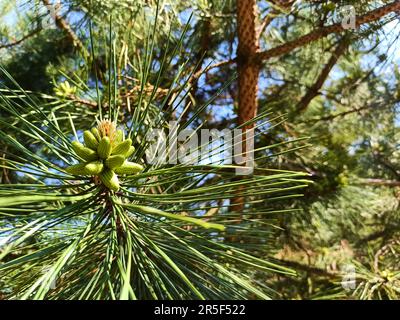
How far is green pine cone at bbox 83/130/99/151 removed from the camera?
0.52m

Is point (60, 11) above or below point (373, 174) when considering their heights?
above

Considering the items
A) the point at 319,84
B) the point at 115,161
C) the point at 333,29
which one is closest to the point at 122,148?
the point at 115,161

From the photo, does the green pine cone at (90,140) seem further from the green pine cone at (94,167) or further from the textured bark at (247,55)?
the textured bark at (247,55)

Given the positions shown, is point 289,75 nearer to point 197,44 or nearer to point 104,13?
point 197,44

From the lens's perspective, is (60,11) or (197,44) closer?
(60,11)

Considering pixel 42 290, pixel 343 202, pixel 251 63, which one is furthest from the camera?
pixel 343 202

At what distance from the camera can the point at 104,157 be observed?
521 mm

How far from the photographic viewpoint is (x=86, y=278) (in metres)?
0.67

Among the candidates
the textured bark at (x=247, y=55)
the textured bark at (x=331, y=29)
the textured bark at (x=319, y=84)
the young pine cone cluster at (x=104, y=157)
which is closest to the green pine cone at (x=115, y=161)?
the young pine cone cluster at (x=104, y=157)

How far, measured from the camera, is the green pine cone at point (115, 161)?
0.51 metres

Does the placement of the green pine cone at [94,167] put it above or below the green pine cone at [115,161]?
below
